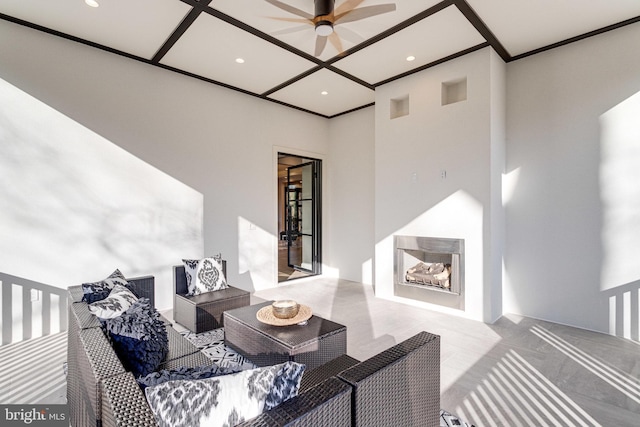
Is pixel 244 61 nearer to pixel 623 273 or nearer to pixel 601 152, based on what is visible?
pixel 601 152

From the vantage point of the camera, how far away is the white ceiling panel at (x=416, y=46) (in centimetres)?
313

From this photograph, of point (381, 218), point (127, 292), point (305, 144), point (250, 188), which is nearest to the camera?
point (127, 292)

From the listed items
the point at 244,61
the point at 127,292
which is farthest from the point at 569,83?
the point at 127,292

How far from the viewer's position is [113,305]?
188cm

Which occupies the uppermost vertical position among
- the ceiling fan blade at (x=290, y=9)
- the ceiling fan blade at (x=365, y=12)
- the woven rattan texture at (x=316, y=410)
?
the ceiling fan blade at (x=290, y=9)

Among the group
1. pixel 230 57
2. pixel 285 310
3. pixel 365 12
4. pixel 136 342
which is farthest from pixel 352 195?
pixel 136 342

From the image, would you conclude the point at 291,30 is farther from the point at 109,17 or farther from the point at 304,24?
the point at 109,17

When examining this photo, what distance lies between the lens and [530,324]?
3527 mm

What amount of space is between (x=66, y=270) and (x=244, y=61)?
3.16 meters

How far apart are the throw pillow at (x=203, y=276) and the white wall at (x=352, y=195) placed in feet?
9.18

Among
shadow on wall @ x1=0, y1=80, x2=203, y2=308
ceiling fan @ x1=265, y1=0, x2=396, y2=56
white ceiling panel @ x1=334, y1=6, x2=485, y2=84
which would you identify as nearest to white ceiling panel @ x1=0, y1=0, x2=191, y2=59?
shadow on wall @ x1=0, y1=80, x2=203, y2=308

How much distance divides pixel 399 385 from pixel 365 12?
2959 mm

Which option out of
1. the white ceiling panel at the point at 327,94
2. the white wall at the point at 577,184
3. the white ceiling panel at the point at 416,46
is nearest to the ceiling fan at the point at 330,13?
the white ceiling panel at the point at 416,46

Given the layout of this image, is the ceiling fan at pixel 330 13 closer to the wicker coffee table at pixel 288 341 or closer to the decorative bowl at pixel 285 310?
the decorative bowl at pixel 285 310
